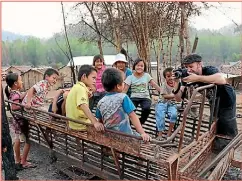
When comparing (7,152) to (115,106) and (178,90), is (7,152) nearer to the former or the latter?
(115,106)

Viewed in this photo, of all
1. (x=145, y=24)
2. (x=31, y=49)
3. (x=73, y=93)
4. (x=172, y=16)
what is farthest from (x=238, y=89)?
(x=31, y=49)

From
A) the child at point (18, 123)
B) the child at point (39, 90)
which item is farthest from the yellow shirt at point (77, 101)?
the child at point (18, 123)

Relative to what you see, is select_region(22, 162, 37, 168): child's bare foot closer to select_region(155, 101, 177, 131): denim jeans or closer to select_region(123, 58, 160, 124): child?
select_region(123, 58, 160, 124): child

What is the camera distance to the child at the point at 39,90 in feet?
13.8

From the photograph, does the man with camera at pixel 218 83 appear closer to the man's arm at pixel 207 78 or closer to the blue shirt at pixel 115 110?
the man's arm at pixel 207 78

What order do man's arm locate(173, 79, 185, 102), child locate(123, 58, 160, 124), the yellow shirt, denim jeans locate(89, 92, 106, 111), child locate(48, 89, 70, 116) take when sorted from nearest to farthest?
1. the yellow shirt
2. man's arm locate(173, 79, 185, 102)
3. child locate(48, 89, 70, 116)
4. child locate(123, 58, 160, 124)
5. denim jeans locate(89, 92, 106, 111)

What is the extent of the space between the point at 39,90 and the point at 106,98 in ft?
5.43

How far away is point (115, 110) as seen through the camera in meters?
2.94

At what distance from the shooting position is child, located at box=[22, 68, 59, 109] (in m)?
4.21

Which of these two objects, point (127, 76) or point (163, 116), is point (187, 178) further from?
point (127, 76)

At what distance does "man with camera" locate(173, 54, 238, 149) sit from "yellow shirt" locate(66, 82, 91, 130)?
1.04 metres

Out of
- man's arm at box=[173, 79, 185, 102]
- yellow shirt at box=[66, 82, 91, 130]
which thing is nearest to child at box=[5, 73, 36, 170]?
yellow shirt at box=[66, 82, 91, 130]

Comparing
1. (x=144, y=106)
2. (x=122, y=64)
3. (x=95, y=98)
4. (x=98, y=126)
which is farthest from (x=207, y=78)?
(x=95, y=98)

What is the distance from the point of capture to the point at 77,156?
3.69 m
